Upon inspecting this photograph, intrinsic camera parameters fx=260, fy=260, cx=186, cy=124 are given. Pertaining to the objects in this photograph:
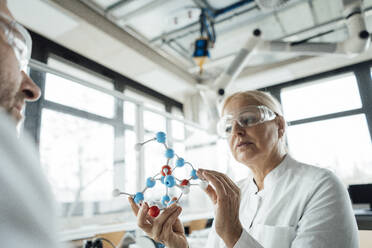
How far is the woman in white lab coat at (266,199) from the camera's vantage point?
0.73 m

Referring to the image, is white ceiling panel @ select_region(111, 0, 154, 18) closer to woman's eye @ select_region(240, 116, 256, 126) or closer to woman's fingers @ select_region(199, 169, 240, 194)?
woman's eye @ select_region(240, 116, 256, 126)

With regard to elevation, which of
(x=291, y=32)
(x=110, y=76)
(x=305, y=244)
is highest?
(x=291, y=32)

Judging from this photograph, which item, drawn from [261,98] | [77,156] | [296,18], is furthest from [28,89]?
[296,18]

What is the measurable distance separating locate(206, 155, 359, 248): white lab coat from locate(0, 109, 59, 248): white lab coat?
59 cm

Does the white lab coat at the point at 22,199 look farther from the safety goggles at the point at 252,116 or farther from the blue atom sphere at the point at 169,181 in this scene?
the safety goggles at the point at 252,116

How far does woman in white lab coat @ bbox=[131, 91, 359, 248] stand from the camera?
28.8 inches

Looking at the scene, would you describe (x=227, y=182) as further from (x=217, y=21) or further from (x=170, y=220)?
(x=217, y=21)

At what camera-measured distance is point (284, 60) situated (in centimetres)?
385

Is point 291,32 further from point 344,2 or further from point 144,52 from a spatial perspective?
point 144,52

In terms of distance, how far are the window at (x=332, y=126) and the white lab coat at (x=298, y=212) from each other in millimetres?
2663

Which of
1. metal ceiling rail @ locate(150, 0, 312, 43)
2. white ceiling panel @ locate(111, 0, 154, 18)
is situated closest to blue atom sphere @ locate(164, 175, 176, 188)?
white ceiling panel @ locate(111, 0, 154, 18)

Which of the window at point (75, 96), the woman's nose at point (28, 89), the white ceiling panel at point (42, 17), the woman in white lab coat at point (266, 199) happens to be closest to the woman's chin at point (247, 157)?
the woman in white lab coat at point (266, 199)

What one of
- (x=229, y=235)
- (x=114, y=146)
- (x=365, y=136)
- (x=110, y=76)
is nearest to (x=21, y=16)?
(x=110, y=76)

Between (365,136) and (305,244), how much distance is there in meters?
3.67
